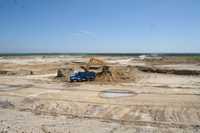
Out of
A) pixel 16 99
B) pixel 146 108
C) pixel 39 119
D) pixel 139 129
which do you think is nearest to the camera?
pixel 139 129

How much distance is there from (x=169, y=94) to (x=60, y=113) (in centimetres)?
981

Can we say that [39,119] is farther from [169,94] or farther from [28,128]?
[169,94]

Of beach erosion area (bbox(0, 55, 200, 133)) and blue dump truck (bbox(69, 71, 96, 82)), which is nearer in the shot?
beach erosion area (bbox(0, 55, 200, 133))

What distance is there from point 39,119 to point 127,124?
15.3ft

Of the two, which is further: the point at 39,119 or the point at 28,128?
the point at 39,119

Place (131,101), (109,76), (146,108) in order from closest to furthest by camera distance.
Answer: (146,108) → (131,101) → (109,76)

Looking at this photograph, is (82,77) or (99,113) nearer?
(99,113)

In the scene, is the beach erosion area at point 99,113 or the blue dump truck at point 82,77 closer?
the beach erosion area at point 99,113

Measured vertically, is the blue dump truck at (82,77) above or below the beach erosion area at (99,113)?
above

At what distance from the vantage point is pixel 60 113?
14.2m

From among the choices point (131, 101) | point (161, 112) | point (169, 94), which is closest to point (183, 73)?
point (169, 94)

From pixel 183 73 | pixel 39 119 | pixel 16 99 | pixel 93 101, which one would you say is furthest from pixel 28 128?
pixel 183 73

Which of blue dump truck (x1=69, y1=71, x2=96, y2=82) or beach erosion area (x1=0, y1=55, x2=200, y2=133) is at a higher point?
blue dump truck (x1=69, y1=71, x2=96, y2=82)

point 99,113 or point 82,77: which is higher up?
point 82,77
